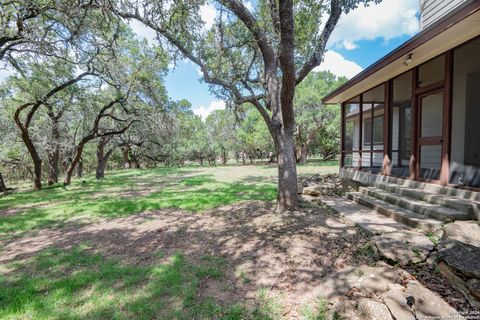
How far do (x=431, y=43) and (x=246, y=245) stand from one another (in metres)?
4.82

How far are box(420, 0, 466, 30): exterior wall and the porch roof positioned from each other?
84.9 inches

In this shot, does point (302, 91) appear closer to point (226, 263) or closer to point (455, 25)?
point (455, 25)

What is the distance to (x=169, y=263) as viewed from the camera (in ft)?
10.3

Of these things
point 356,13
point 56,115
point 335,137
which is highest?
point 356,13

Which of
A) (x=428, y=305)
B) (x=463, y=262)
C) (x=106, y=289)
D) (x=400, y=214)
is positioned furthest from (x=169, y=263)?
(x=400, y=214)

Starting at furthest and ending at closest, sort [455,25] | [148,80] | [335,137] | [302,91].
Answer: [335,137]
[302,91]
[148,80]
[455,25]

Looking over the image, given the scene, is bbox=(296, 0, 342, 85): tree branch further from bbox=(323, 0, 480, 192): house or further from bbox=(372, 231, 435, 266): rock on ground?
bbox=(372, 231, 435, 266): rock on ground

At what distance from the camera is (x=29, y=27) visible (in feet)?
22.5

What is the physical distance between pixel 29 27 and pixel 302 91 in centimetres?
Result: 1650

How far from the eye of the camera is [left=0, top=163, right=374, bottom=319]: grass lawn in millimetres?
2262

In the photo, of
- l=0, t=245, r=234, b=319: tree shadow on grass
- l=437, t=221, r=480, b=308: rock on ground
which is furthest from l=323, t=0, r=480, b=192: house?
l=0, t=245, r=234, b=319: tree shadow on grass

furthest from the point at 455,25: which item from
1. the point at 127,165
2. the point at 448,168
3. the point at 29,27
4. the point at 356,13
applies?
the point at 127,165

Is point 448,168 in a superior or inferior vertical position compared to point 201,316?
superior

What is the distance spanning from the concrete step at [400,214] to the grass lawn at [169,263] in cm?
82
